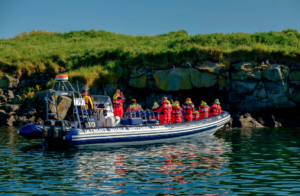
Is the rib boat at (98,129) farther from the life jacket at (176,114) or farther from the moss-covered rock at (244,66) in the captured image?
the moss-covered rock at (244,66)

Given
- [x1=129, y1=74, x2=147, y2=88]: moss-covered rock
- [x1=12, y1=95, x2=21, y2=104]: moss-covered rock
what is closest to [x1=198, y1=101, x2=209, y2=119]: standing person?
[x1=129, y1=74, x2=147, y2=88]: moss-covered rock

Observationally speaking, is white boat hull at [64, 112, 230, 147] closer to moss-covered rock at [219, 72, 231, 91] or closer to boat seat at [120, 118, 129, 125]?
boat seat at [120, 118, 129, 125]

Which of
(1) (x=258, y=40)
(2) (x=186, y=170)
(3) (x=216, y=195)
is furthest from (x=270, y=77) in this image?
(3) (x=216, y=195)

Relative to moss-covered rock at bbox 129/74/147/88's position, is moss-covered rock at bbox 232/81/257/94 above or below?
below

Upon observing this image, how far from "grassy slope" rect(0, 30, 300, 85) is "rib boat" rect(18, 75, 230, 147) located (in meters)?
12.1

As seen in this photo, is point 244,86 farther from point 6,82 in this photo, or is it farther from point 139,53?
point 6,82

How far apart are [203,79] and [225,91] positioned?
197 cm

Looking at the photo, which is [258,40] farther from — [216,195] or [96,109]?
[216,195]

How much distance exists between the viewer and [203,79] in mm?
26156

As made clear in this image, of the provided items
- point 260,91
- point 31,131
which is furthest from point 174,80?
point 31,131

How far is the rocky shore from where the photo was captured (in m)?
25.3

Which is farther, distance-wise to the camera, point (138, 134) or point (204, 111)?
point (204, 111)

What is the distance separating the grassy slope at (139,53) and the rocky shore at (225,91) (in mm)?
1327

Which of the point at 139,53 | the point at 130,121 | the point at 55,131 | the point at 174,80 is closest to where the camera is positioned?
the point at 55,131
